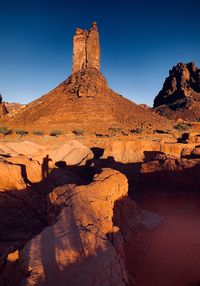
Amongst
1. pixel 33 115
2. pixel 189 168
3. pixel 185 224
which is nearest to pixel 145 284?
pixel 185 224

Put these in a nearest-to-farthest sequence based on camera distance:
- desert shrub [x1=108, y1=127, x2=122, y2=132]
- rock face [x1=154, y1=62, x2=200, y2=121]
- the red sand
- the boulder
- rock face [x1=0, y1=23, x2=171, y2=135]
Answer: the red sand, the boulder, desert shrub [x1=108, y1=127, x2=122, y2=132], rock face [x1=0, y1=23, x2=171, y2=135], rock face [x1=154, y1=62, x2=200, y2=121]

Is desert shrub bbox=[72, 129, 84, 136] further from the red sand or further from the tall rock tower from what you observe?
the red sand

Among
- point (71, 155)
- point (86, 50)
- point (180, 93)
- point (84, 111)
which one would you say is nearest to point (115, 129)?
point (84, 111)

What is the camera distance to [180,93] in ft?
282

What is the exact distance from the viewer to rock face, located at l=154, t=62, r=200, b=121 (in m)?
76.0

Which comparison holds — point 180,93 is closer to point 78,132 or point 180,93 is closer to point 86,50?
point 86,50

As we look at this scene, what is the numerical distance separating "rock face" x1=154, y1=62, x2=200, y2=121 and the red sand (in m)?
66.5

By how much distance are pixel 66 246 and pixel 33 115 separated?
46131 millimetres

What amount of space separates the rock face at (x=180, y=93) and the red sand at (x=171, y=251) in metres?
66.5

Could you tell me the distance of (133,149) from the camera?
1802 cm

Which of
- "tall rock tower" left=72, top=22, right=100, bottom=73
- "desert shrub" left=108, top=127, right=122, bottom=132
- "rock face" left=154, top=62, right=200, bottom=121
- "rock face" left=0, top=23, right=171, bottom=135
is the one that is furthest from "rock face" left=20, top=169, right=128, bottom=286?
"rock face" left=154, top=62, right=200, bottom=121

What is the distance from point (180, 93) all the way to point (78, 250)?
283 feet

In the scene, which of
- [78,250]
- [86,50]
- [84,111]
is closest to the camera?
[78,250]

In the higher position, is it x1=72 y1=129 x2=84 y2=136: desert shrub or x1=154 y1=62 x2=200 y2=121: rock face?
x1=154 y1=62 x2=200 y2=121: rock face
